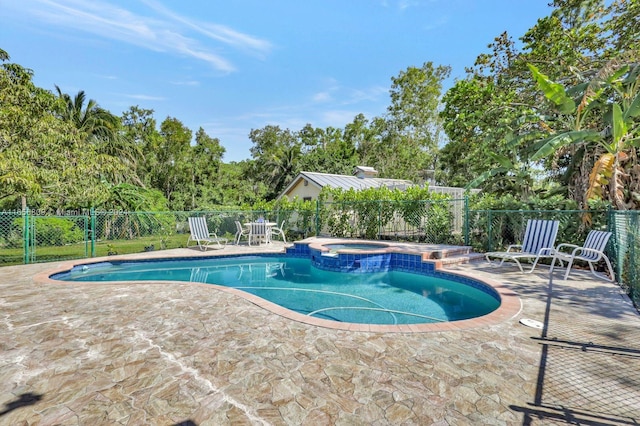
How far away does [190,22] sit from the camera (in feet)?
37.5

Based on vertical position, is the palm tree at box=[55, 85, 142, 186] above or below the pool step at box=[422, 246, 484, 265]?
above

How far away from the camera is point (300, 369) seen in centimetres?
307

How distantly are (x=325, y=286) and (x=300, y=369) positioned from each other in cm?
487

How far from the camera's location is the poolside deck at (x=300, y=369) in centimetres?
242

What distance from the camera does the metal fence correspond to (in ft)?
25.1

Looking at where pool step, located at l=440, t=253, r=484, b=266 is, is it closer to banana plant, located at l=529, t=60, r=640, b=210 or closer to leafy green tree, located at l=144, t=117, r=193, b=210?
banana plant, located at l=529, t=60, r=640, b=210

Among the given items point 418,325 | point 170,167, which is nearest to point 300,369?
point 418,325

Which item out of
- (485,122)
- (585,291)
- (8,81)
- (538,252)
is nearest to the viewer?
(585,291)

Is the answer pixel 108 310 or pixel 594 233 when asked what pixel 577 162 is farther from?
pixel 108 310

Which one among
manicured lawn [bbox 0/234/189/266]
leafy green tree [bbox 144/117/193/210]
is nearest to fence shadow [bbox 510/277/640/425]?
manicured lawn [bbox 0/234/189/266]

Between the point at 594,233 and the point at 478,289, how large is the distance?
302 centimetres

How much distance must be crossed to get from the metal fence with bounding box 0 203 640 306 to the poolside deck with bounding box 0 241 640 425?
10.1 ft

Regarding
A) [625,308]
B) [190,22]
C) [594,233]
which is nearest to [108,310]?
[625,308]

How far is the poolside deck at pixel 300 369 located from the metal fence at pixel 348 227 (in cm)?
309
